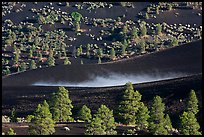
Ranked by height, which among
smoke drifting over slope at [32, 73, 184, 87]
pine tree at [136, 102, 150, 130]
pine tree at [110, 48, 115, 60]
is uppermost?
pine tree at [110, 48, 115, 60]

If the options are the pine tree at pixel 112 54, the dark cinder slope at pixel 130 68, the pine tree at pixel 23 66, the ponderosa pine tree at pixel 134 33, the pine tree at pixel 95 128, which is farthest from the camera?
the ponderosa pine tree at pixel 134 33

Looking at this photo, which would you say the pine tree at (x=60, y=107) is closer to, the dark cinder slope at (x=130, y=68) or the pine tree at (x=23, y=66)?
the dark cinder slope at (x=130, y=68)

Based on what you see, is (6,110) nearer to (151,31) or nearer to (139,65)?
(139,65)

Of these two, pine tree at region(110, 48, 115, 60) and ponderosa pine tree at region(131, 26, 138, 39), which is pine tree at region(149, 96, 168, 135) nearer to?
pine tree at region(110, 48, 115, 60)

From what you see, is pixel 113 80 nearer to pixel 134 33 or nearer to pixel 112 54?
pixel 112 54

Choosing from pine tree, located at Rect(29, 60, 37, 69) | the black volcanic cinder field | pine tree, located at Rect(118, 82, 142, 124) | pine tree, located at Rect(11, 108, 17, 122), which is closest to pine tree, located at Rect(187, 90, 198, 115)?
the black volcanic cinder field

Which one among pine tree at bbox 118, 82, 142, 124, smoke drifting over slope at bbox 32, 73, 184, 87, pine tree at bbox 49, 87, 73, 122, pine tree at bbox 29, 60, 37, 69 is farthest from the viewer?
pine tree at bbox 29, 60, 37, 69

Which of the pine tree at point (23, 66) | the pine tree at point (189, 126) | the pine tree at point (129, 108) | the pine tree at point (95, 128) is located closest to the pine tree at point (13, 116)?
the pine tree at point (129, 108)
